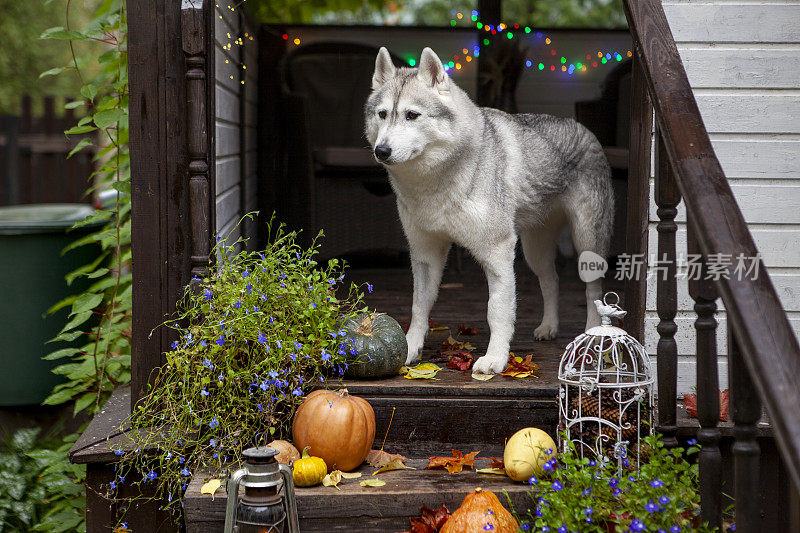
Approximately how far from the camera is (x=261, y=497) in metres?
2.44

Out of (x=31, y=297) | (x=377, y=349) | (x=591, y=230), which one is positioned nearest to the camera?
(x=377, y=349)

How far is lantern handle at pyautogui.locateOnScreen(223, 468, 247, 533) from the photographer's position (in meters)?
2.38

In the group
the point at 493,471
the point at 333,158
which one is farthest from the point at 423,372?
the point at 333,158

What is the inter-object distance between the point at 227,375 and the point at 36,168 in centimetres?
700

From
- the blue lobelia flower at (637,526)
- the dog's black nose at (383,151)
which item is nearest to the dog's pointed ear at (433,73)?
the dog's black nose at (383,151)

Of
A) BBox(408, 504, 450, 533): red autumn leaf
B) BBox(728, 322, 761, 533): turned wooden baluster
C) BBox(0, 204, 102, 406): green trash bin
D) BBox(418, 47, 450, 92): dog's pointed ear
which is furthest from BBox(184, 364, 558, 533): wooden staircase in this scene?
BBox(0, 204, 102, 406): green trash bin

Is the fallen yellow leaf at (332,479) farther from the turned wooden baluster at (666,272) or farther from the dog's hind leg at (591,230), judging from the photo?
the dog's hind leg at (591,230)

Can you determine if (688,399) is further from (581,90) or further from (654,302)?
(581,90)

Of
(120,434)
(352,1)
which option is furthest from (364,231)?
(120,434)

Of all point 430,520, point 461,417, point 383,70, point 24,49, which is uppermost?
point 24,49

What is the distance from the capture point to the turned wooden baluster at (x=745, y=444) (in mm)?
1989

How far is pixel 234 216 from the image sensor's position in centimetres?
459

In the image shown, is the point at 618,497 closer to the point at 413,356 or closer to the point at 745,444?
the point at 745,444

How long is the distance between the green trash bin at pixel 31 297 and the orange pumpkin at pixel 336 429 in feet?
7.15
